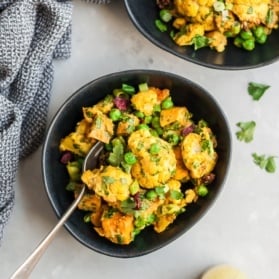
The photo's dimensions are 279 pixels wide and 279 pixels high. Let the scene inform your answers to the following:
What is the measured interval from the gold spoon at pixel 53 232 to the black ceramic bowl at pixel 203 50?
0.77 feet

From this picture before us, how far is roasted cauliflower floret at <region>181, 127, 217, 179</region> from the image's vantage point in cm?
127

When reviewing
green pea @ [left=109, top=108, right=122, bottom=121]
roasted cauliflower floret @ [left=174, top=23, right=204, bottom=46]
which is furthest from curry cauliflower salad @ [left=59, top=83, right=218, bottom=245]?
roasted cauliflower floret @ [left=174, top=23, right=204, bottom=46]

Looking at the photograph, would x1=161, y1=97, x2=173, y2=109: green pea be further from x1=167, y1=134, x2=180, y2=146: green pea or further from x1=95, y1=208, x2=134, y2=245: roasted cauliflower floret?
x1=95, y1=208, x2=134, y2=245: roasted cauliflower floret

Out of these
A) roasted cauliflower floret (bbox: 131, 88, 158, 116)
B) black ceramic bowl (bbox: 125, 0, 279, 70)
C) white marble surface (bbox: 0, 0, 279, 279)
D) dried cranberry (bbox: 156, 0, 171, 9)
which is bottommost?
white marble surface (bbox: 0, 0, 279, 279)

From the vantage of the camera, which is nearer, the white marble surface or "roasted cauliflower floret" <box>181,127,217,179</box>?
"roasted cauliflower floret" <box>181,127,217,179</box>

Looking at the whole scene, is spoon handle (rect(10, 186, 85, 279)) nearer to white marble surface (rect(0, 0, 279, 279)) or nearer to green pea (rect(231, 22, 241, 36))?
white marble surface (rect(0, 0, 279, 279))

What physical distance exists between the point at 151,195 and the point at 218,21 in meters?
0.36

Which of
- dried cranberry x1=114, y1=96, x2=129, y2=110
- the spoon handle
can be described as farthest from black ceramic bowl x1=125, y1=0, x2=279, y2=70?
the spoon handle

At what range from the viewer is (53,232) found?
4.12ft

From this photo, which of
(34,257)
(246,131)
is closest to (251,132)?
(246,131)

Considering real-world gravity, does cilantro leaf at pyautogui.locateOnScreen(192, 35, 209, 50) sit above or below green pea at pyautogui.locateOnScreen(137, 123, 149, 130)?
above

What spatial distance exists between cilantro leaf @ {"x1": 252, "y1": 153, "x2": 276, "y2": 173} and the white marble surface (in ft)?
0.04

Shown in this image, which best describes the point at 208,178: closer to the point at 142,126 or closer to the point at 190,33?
the point at 142,126

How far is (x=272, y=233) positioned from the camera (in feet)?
4.60
